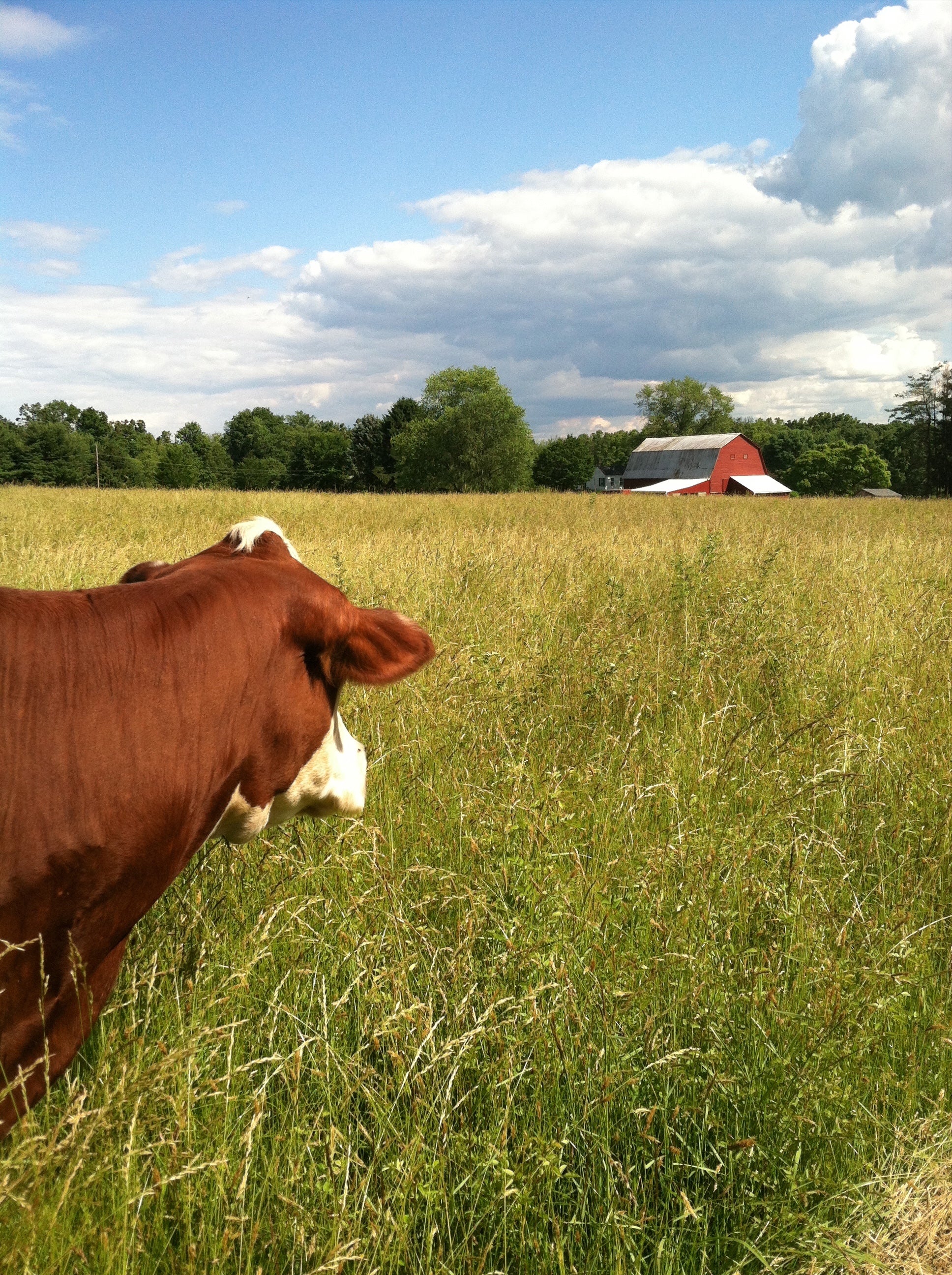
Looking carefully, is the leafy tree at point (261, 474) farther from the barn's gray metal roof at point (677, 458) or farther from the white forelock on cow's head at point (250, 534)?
the white forelock on cow's head at point (250, 534)

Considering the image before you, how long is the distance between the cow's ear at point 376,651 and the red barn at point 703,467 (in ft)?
200

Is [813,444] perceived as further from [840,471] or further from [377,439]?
[377,439]

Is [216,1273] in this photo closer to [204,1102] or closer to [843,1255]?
[204,1102]

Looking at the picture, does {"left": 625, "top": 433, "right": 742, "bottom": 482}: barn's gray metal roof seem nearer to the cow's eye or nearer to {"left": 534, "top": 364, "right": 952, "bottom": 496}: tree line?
{"left": 534, "top": 364, "right": 952, "bottom": 496}: tree line

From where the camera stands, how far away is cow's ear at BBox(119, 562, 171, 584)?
209 centimetres

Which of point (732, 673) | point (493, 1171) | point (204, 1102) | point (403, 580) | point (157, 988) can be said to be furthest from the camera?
point (403, 580)

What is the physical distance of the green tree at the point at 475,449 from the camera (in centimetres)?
5869

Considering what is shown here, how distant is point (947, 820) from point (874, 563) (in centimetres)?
587

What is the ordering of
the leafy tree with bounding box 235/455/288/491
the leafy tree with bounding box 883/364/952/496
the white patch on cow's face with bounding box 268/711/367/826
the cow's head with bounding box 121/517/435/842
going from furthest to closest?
the leafy tree with bounding box 235/455/288/491 < the leafy tree with bounding box 883/364/952/496 < the white patch on cow's face with bounding box 268/711/367/826 < the cow's head with bounding box 121/517/435/842

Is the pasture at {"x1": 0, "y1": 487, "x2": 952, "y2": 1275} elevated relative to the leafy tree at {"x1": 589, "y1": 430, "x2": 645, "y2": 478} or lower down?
lower down

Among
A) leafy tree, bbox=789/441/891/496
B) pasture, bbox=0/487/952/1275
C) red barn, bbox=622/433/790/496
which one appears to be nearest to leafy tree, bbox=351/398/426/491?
red barn, bbox=622/433/790/496

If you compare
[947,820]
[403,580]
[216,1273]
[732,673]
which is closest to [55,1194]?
[216,1273]

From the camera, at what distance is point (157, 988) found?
2094 mm

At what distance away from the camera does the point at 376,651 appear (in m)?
1.89
